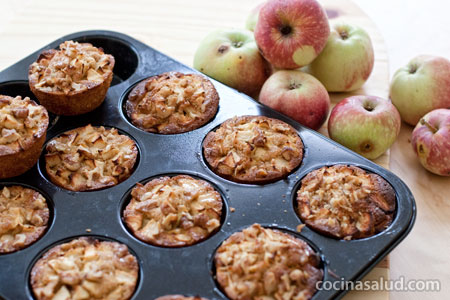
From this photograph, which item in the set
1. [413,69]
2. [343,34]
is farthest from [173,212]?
[413,69]

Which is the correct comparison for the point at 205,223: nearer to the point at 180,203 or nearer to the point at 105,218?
the point at 180,203

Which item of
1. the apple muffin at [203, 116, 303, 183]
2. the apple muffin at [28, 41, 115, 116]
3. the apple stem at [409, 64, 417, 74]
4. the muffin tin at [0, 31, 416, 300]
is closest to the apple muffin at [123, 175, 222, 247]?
the muffin tin at [0, 31, 416, 300]

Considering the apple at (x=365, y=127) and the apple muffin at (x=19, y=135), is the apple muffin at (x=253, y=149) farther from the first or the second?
the apple muffin at (x=19, y=135)

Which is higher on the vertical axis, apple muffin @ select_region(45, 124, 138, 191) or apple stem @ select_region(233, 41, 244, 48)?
apple stem @ select_region(233, 41, 244, 48)

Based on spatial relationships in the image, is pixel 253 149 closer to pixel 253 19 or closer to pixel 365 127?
pixel 365 127

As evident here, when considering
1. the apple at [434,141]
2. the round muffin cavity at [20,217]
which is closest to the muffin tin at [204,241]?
the round muffin cavity at [20,217]

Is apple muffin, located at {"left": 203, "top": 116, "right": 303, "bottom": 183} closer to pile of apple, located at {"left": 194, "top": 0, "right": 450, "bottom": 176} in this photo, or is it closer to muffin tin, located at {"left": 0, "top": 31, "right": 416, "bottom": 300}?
muffin tin, located at {"left": 0, "top": 31, "right": 416, "bottom": 300}
